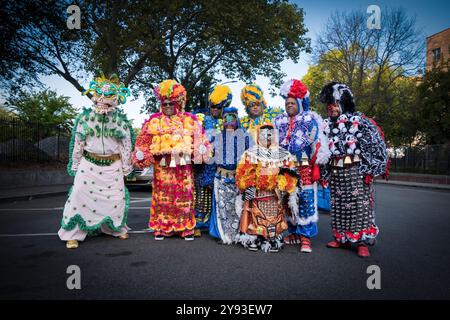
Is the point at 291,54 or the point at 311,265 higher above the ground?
the point at 291,54

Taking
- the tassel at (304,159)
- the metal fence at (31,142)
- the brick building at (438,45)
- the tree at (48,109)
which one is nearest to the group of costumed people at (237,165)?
the tassel at (304,159)

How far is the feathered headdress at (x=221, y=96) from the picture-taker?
16.9 ft

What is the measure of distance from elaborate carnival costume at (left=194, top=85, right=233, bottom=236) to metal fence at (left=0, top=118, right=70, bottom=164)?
10.9 meters

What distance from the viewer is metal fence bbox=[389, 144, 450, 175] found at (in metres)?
18.3

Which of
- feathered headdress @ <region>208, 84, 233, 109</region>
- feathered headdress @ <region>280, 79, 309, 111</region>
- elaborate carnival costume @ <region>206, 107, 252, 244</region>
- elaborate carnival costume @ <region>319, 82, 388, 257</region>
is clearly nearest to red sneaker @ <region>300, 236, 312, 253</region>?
elaborate carnival costume @ <region>319, 82, 388, 257</region>

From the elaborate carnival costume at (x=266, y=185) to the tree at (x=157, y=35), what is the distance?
11.4 meters

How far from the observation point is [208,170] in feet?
17.0

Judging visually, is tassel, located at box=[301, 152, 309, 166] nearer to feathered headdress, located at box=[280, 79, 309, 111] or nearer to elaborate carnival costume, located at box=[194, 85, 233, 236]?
feathered headdress, located at box=[280, 79, 309, 111]

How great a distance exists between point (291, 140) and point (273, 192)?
2.51 feet

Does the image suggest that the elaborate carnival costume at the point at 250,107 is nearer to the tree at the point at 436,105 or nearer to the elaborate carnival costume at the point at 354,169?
the elaborate carnival costume at the point at 354,169

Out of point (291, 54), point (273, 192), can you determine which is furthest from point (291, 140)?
point (291, 54)

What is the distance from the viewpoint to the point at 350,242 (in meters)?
4.34
